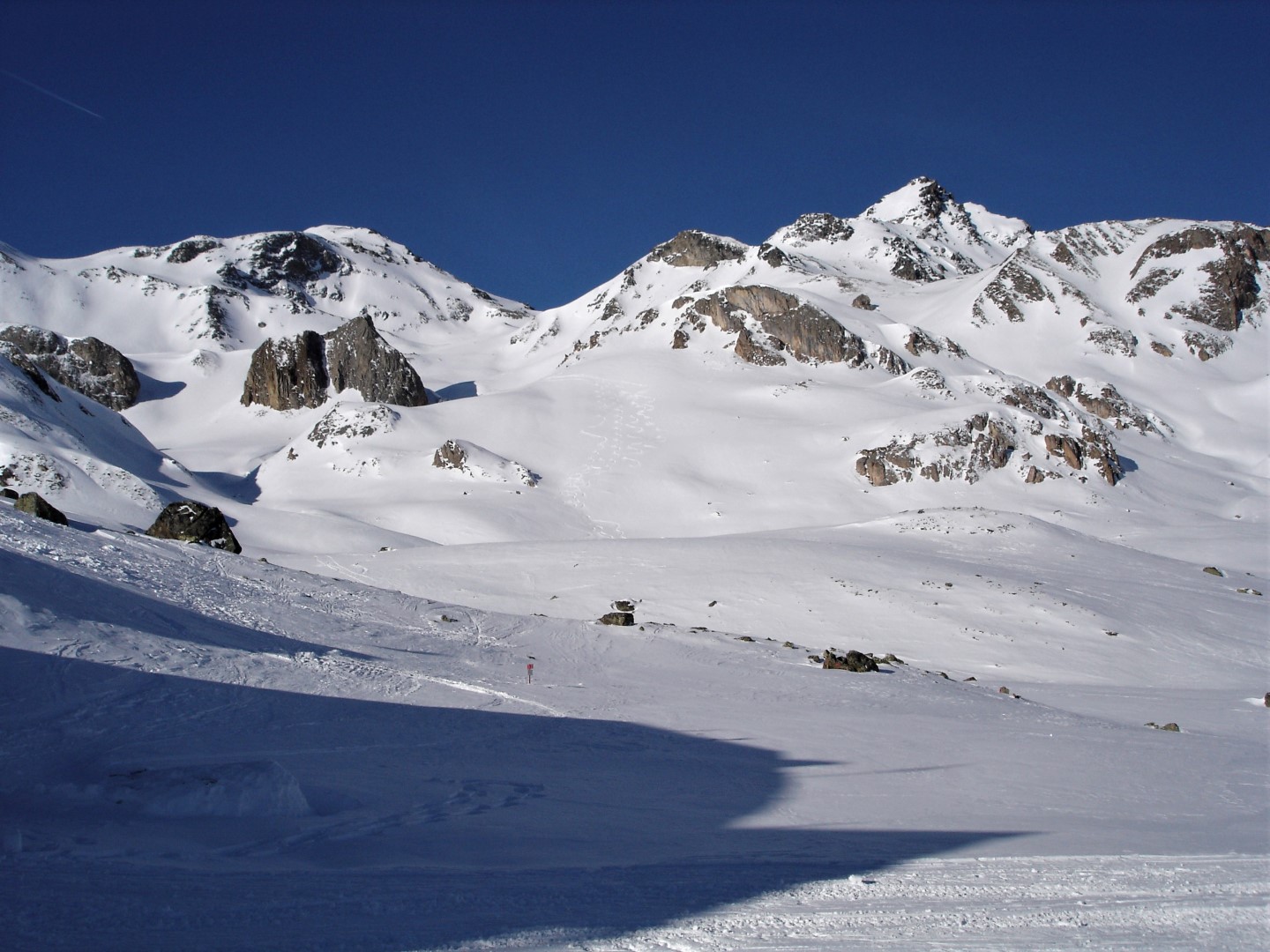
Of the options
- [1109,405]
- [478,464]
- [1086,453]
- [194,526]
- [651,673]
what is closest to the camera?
[651,673]

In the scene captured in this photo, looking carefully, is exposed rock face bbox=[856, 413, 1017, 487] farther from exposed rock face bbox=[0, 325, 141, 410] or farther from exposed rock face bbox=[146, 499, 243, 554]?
exposed rock face bbox=[0, 325, 141, 410]

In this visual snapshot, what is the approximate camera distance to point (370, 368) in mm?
80938

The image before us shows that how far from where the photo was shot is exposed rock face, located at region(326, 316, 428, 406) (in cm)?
7975

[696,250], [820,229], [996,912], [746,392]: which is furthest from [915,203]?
[996,912]

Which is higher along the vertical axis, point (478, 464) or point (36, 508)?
point (478, 464)

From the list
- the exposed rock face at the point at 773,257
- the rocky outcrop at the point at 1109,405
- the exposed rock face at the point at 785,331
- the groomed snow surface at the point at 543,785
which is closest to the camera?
the groomed snow surface at the point at 543,785

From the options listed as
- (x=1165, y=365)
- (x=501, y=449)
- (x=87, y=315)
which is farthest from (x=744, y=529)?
(x=87, y=315)

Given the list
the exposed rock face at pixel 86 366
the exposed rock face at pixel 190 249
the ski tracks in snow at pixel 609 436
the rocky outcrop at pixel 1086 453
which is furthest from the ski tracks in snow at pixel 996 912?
the exposed rock face at pixel 190 249

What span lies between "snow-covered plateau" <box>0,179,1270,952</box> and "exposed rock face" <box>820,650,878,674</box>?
55cm

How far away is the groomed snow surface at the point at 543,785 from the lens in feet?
17.2

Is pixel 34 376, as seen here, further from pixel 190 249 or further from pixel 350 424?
pixel 190 249

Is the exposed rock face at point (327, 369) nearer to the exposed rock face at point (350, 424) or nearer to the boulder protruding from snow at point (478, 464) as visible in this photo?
the exposed rock face at point (350, 424)

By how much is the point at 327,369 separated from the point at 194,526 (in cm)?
6155

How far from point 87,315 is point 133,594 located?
438ft
